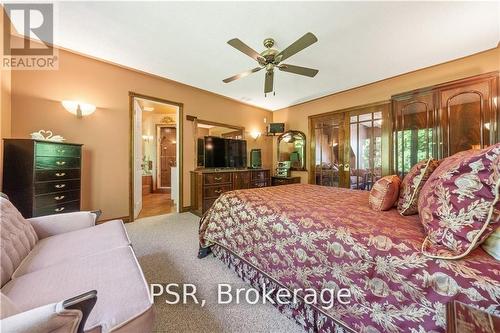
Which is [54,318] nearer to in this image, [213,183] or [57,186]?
[57,186]

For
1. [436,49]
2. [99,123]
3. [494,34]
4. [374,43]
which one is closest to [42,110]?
[99,123]

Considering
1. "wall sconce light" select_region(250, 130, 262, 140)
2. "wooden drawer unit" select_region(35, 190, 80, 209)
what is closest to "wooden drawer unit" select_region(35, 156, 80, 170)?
"wooden drawer unit" select_region(35, 190, 80, 209)

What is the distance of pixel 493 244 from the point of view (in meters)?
0.80

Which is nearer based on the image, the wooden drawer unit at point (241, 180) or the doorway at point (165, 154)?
the wooden drawer unit at point (241, 180)

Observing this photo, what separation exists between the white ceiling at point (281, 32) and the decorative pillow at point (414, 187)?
172cm

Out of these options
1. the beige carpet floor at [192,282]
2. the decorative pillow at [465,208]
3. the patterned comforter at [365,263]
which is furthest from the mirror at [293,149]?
the decorative pillow at [465,208]

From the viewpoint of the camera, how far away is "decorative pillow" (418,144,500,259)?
2.51ft

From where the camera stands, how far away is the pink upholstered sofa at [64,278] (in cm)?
61

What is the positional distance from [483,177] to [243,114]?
4751mm

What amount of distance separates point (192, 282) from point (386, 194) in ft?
6.07

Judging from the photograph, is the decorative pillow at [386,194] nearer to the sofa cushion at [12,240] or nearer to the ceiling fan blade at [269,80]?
the ceiling fan blade at [269,80]

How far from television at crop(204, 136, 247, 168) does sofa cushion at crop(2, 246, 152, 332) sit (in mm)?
3272

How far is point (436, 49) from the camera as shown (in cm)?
263

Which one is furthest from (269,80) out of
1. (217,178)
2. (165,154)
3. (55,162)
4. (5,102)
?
(165,154)
